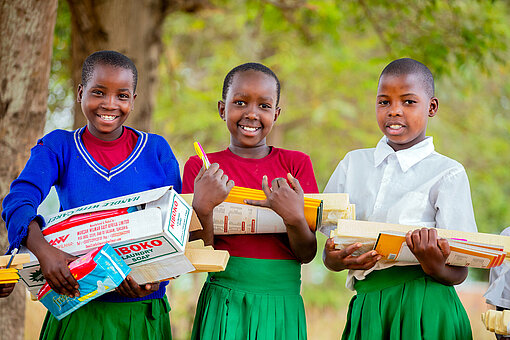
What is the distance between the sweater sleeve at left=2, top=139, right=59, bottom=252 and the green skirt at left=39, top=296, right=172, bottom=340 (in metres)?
0.46

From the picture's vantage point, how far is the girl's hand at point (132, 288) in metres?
2.29

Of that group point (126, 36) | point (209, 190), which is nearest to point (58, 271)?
point (209, 190)

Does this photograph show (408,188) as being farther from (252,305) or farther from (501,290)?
(252,305)

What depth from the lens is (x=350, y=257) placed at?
237 centimetres

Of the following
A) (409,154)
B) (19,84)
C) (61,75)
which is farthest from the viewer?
(61,75)

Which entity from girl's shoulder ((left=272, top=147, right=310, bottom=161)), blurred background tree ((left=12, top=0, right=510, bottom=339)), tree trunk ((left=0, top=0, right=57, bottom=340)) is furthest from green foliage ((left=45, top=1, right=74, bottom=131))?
girl's shoulder ((left=272, top=147, right=310, bottom=161))

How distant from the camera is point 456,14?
18.3 feet

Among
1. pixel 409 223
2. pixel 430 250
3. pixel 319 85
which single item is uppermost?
pixel 319 85

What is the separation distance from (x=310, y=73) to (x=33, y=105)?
6888mm

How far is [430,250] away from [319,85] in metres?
7.99

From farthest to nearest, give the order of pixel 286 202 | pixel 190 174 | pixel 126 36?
pixel 126 36
pixel 190 174
pixel 286 202

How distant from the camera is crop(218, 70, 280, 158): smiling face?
2791 millimetres

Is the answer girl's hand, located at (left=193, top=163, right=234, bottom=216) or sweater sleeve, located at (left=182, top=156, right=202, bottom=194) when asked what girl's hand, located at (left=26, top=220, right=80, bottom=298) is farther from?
sweater sleeve, located at (left=182, top=156, right=202, bottom=194)

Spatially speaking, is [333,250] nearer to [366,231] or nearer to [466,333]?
[366,231]
